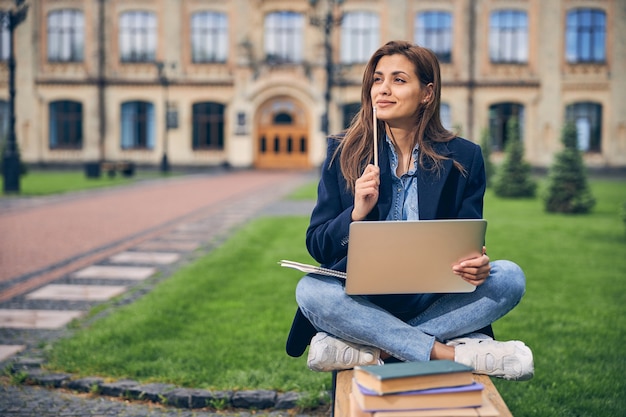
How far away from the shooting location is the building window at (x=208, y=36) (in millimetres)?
35031

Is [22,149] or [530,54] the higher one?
[530,54]

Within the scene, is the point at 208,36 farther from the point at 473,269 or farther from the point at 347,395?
the point at 347,395

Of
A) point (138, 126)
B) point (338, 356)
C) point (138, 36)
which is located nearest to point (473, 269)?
point (338, 356)

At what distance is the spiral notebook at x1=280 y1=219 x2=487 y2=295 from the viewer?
2709 mm

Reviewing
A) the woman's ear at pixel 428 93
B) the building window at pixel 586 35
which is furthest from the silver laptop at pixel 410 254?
the building window at pixel 586 35

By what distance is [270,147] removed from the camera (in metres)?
35.8

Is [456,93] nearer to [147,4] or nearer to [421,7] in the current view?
[421,7]

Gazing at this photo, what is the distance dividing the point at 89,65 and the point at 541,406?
3396 cm

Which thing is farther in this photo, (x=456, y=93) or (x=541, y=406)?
(x=456, y=93)

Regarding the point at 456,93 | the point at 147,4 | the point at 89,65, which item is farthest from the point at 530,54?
the point at 89,65

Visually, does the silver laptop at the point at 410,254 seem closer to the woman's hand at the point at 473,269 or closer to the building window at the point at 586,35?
the woman's hand at the point at 473,269

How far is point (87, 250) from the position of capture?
984cm

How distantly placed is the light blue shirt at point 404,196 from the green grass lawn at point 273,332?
1.42 meters

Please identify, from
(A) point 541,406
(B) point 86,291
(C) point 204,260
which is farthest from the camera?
(C) point 204,260
